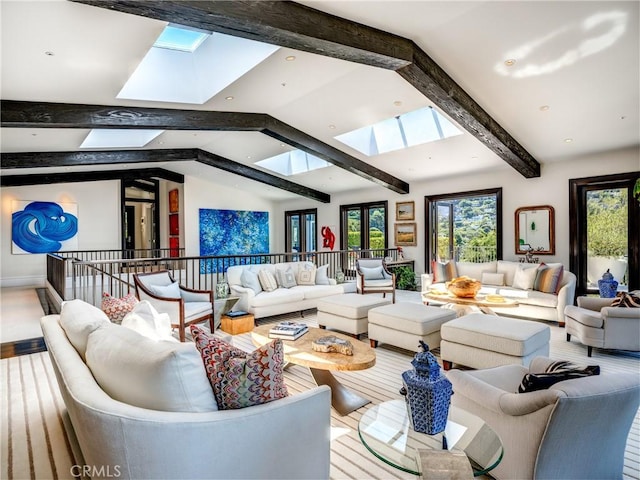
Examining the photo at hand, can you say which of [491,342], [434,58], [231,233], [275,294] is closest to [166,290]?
[275,294]

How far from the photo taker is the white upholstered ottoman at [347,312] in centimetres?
427

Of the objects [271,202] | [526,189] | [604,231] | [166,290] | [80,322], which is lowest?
[166,290]

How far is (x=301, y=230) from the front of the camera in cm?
1176

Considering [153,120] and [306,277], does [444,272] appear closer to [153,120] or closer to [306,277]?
[306,277]

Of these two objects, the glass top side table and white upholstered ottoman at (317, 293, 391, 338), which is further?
white upholstered ottoman at (317, 293, 391, 338)

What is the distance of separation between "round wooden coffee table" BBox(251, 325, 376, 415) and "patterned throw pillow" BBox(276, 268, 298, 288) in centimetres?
269

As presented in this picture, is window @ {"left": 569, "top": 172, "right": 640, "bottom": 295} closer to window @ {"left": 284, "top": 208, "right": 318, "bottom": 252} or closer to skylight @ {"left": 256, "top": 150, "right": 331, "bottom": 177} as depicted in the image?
skylight @ {"left": 256, "top": 150, "right": 331, "bottom": 177}

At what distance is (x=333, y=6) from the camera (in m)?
3.07

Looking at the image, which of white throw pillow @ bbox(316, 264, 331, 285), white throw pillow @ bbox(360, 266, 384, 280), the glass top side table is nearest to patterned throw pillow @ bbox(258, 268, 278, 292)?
white throw pillow @ bbox(316, 264, 331, 285)

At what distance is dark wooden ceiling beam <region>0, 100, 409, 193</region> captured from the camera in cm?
409

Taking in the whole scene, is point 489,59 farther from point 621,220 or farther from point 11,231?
point 11,231

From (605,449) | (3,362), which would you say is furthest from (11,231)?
(605,449)

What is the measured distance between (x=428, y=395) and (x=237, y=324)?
360 centimetres

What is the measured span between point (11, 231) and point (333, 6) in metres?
9.19
